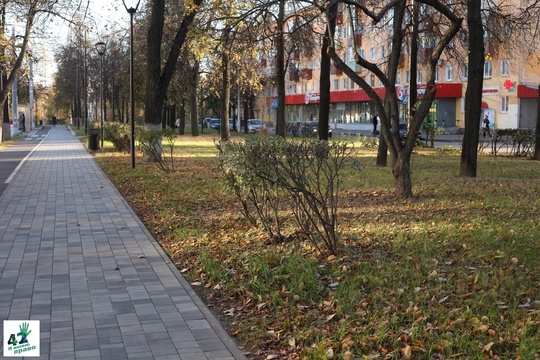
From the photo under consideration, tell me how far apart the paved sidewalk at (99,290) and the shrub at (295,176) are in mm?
1423

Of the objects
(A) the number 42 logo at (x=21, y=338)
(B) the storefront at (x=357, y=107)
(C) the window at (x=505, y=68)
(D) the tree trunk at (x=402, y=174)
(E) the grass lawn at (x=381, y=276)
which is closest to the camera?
(A) the number 42 logo at (x=21, y=338)

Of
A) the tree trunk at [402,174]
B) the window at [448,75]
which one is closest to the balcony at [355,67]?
the window at [448,75]

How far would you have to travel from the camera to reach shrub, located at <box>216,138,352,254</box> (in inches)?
300

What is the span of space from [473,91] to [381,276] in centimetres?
→ 996

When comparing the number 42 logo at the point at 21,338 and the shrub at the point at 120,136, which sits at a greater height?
the shrub at the point at 120,136

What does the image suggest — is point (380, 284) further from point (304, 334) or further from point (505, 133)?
point (505, 133)

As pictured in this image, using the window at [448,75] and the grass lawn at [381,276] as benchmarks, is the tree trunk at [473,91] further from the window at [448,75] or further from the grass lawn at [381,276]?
the window at [448,75]

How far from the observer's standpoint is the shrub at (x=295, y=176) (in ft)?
25.0

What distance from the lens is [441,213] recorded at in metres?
10.5

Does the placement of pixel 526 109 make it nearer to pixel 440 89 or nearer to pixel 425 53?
pixel 440 89

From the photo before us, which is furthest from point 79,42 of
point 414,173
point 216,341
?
point 216,341

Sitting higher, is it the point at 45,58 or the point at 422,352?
the point at 45,58

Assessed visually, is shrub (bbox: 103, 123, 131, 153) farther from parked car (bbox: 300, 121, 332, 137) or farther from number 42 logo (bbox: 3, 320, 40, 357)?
Answer: number 42 logo (bbox: 3, 320, 40, 357)

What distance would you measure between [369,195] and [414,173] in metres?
4.51
